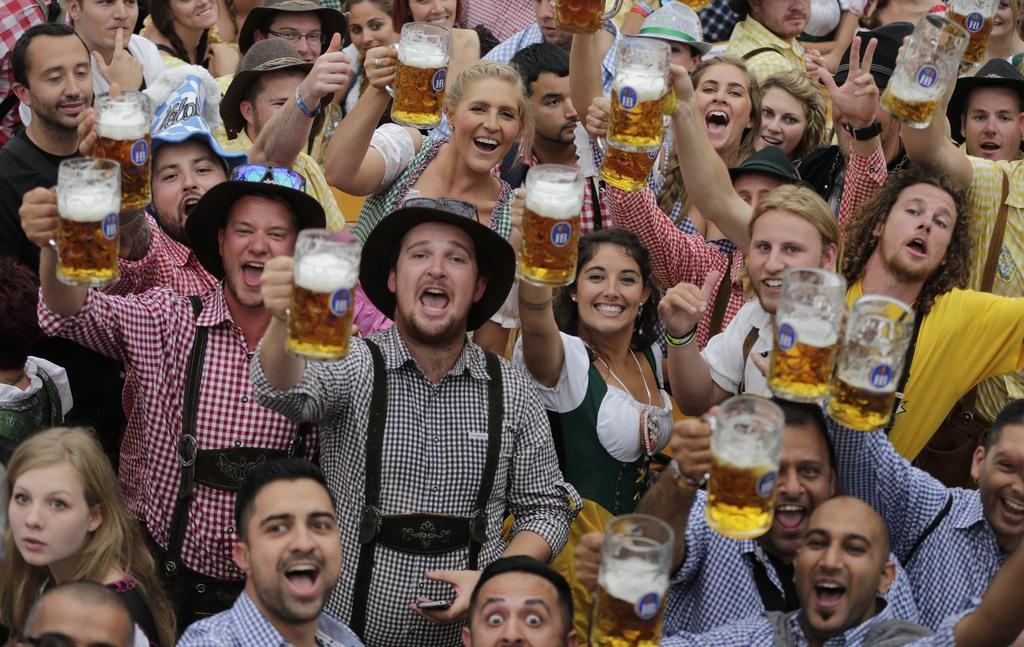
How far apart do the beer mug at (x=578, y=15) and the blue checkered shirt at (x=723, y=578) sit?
1562mm

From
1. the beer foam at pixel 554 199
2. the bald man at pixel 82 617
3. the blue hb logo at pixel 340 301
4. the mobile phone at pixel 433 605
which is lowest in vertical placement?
the mobile phone at pixel 433 605

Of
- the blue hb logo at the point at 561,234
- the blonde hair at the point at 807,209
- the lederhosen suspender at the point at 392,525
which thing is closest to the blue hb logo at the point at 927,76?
the blonde hair at the point at 807,209

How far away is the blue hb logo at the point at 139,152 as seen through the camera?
15.4 ft

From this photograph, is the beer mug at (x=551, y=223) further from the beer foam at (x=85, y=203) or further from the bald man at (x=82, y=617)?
the bald man at (x=82, y=617)

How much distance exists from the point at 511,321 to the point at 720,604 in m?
1.46

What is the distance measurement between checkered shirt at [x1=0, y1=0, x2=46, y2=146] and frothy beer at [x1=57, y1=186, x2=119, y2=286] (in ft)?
10.4

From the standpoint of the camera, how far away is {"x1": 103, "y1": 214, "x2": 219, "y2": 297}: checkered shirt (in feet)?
17.5

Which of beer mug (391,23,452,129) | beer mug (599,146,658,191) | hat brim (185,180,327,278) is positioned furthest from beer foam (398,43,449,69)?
beer mug (599,146,658,191)

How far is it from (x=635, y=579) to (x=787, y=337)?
2.39 feet

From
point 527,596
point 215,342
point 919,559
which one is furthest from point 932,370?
point 215,342

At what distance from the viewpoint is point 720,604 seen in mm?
4770

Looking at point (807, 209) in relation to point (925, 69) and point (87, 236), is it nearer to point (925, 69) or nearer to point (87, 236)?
point (925, 69)

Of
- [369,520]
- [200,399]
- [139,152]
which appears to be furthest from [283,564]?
[139,152]

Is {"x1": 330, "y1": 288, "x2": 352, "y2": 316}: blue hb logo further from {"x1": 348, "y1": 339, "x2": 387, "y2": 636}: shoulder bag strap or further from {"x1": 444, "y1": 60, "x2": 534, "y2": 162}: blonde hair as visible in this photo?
{"x1": 444, "y1": 60, "x2": 534, "y2": 162}: blonde hair
